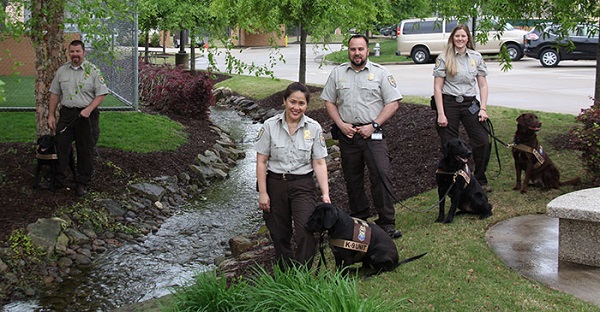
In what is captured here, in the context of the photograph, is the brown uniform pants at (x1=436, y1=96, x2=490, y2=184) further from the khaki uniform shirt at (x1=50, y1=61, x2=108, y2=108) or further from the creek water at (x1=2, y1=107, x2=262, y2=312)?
the khaki uniform shirt at (x1=50, y1=61, x2=108, y2=108)

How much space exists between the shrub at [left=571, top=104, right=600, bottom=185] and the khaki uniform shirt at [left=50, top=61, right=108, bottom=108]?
18.9 feet

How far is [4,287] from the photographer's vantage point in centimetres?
726

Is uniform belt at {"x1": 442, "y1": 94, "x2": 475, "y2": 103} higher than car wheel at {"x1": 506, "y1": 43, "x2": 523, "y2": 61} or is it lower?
lower

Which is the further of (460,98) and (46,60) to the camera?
(46,60)

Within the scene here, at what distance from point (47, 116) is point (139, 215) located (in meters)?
1.88

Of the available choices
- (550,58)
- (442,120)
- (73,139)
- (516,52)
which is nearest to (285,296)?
(442,120)

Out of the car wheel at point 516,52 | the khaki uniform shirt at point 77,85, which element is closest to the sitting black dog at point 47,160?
the khaki uniform shirt at point 77,85

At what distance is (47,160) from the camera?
354 inches

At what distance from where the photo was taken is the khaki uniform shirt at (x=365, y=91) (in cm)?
673

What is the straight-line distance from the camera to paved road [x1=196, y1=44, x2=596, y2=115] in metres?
15.6

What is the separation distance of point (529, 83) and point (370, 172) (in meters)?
15.0

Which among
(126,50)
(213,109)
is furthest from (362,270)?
(213,109)

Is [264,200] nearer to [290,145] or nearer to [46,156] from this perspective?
[290,145]

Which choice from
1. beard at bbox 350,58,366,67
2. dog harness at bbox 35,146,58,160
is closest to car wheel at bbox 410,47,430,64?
dog harness at bbox 35,146,58,160
